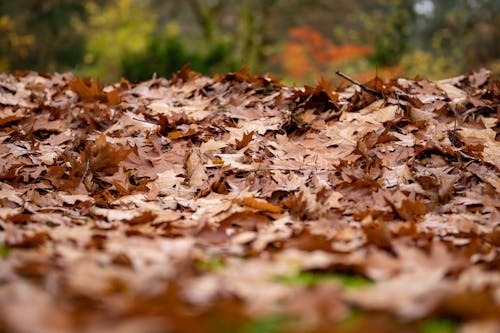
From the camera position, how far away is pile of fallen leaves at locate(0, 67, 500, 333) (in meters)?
1.37

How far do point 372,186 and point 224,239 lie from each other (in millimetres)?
1112

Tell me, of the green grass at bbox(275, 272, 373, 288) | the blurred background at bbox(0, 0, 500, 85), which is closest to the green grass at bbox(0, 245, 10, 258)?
the green grass at bbox(275, 272, 373, 288)

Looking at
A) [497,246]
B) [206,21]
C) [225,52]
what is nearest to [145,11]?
[206,21]

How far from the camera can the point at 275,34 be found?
1895 centimetres

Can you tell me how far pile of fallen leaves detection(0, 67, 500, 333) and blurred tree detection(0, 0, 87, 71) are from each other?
13.1m

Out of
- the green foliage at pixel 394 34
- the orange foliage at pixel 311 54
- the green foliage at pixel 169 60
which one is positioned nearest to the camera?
the green foliage at pixel 169 60

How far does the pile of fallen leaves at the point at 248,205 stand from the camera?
137cm

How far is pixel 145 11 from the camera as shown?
1925cm


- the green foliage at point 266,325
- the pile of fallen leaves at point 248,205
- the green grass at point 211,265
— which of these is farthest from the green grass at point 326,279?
the green foliage at point 266,325

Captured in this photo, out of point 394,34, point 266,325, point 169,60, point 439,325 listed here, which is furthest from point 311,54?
point 266,325

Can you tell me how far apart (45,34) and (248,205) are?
17.5m

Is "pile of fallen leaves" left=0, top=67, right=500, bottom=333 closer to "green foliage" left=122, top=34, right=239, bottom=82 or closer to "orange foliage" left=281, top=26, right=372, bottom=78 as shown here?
"green foliage" left=122, top=34, right=239, bottom=82

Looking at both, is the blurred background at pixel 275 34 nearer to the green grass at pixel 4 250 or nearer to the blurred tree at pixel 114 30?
the blurred tree at pixel 114 30

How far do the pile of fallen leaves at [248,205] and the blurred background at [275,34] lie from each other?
868 centimetres
